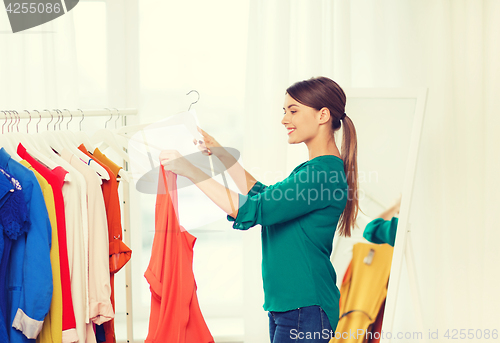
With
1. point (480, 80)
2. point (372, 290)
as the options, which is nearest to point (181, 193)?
point (372, 290)

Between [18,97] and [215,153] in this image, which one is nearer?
[215,153]

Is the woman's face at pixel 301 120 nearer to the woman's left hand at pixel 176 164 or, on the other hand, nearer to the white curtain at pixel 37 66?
the woman's left hand at pixel 176 164

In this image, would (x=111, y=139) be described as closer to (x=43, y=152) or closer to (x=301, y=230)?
(x=43, y=152)

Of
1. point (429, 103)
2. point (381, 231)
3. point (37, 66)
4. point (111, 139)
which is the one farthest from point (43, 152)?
point (429, 103)

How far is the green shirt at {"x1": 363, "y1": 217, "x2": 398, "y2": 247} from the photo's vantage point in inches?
70.4

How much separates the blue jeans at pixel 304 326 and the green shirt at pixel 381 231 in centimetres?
74

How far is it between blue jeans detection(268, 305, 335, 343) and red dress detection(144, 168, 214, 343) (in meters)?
0.23

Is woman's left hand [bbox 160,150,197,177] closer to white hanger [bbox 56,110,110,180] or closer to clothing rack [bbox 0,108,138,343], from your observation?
white hanger [bbox 56,110,110,180]

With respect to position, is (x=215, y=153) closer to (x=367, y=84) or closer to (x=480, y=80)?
(x=367, y=84)

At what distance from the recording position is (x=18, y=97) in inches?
80.0

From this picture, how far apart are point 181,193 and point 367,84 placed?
1.25 meters

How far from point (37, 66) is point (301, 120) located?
4.85 ft

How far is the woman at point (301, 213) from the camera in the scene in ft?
3.63

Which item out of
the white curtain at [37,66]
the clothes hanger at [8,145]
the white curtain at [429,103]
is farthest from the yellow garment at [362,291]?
the white curtain at [37,66]
